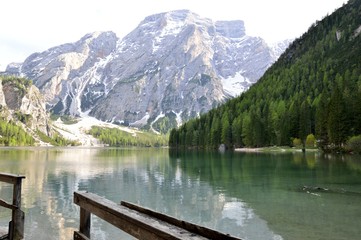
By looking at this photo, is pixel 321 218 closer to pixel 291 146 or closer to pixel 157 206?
pixel 157 206

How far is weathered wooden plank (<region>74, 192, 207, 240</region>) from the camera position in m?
5.66

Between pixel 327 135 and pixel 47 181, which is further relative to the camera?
pixel 327 135

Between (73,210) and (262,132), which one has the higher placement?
(262,132)

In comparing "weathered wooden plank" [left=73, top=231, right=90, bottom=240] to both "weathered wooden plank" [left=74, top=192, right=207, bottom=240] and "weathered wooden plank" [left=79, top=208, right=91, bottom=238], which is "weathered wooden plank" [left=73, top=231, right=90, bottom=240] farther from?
"weathered wooden plank" [left=74, top=192, right=207, bottom=240]

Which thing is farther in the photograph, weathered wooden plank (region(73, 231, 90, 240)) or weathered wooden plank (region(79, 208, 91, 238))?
weathered wooden plank (region(79, 208, 91, 238))

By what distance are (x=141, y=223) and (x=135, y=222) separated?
0.23 metres

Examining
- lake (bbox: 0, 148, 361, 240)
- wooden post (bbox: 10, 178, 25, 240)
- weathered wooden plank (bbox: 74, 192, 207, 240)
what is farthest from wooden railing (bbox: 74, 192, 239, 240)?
lake (bbox: 0, 148, 361, 240)

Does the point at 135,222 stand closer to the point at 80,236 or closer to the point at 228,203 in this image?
the point at 80,236

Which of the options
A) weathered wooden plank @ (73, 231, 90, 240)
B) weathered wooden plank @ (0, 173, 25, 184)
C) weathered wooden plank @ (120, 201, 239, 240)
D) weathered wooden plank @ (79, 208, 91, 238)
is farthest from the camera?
weathered wooden plank @ (0, 173, 25, 184)

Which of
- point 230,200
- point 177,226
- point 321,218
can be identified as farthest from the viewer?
point 230,200

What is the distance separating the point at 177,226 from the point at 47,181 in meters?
47.4

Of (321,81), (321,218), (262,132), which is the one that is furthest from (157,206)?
(321,81)

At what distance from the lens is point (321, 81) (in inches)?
7771

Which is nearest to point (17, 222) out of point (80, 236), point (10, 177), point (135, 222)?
point (10, 177)
